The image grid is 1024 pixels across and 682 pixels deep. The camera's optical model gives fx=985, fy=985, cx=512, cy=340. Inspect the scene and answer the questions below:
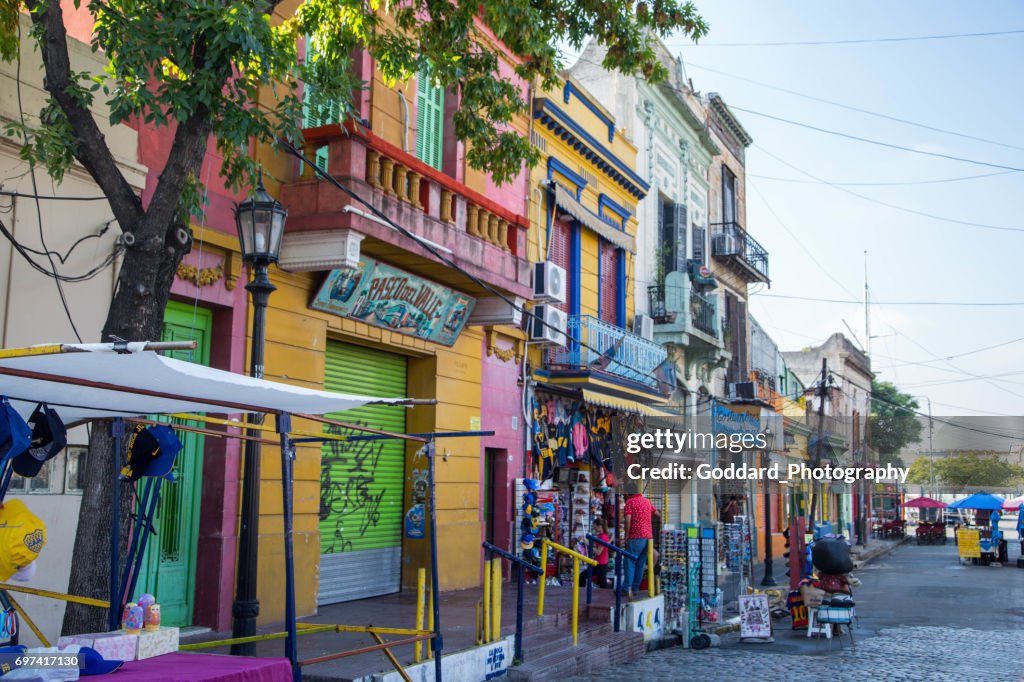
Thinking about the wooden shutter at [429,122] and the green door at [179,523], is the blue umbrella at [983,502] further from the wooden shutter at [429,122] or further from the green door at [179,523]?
the green door at [179,523]

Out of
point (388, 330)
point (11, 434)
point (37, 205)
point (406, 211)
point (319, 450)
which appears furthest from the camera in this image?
point (388, 330)

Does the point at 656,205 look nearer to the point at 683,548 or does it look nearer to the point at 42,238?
the point at 683,548

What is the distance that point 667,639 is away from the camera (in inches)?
529

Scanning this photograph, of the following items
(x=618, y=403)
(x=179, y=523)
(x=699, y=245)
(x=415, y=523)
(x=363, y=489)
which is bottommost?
(x=415, y=523)

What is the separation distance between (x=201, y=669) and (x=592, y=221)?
51.7 feet

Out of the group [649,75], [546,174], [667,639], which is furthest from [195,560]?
[546,174]

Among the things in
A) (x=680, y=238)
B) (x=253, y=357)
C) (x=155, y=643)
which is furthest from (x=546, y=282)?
(x=155, y=643)

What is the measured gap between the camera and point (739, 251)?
3062 centimetres

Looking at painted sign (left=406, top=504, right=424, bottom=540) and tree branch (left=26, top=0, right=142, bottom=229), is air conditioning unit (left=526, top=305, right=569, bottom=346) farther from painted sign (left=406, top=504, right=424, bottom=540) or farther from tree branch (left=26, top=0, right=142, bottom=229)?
tree branch (left=26, top=0, right=142, bottom=229)

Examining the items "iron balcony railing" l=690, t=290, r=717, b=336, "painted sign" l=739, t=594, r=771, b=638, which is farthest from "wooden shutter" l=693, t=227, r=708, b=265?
"painted sign" l=739, t=594, r=771, b=638

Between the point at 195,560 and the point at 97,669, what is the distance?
19.0 feet

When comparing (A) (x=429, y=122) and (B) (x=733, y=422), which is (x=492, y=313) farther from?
(B) (x=733, y=422)

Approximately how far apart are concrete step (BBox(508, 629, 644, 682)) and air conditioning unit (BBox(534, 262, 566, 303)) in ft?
20.5

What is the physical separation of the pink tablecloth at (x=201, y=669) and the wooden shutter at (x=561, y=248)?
44.9 ft
